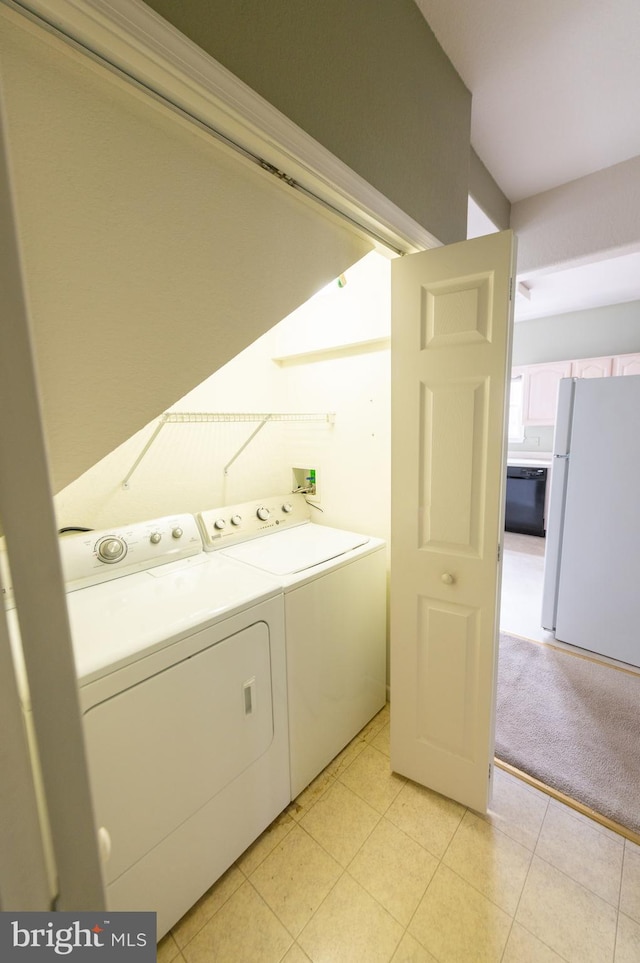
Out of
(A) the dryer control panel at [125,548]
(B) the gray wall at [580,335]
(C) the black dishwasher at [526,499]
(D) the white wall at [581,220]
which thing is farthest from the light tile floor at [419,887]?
(B) the gray wall at [580,335]

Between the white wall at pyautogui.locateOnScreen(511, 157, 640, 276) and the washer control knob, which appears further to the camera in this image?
the white wall at pyautogui.locateOnScreen(511, 157, 640, 276)

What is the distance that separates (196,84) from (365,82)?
23.4 inches

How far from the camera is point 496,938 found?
3.78 feet

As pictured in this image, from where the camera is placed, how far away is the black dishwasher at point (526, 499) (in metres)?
4.64

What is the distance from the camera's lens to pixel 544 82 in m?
1.34

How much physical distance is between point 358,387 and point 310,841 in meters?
1.96

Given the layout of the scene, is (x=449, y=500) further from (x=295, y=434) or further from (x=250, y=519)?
(x=295, y=434)

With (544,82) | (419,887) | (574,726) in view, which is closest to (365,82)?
(544,82)

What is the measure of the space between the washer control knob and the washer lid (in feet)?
1.38

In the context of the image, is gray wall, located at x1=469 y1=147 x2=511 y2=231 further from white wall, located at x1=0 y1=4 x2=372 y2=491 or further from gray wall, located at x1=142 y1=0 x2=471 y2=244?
white wall, located at x1=0 y1=4 x2=372 y2=491

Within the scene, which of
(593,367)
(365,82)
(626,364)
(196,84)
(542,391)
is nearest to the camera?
(196,84)

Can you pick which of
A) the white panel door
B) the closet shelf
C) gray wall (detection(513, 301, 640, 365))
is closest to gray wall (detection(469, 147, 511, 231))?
the white panel door

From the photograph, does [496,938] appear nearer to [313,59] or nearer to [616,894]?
[616,894]

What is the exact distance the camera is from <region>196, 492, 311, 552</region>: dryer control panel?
179 centimetres
